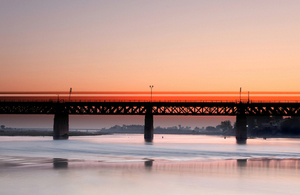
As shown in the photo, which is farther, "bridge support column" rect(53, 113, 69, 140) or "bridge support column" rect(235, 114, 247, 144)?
"bridge support column" rect(53, 113, 69, 140)

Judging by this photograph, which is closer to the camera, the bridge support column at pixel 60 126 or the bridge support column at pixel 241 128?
the bridge support column at pixel 241 128

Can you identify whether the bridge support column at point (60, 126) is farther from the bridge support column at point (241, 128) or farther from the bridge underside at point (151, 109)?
the bridge support column at point (241, 128)

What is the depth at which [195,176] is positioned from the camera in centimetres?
2789

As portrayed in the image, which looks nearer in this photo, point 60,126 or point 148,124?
point 60,126

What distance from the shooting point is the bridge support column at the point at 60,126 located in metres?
131

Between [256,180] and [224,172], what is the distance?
445 centimetres

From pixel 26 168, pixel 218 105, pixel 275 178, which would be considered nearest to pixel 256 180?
pixel 275 178

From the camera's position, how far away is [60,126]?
134 meters

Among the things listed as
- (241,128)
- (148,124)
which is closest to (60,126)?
(148,124)

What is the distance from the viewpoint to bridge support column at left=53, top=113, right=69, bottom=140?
131 meters

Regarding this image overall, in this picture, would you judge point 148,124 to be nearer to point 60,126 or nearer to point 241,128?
point 60,126

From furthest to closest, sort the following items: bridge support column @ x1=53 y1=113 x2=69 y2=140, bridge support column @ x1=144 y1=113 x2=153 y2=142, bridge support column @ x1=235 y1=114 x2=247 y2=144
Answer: bridge support column @ x1=144 y1=113 x2=153 y2=142, bridge support column @ x1=53 y1=113 x2=69 y2=140, bridge support column @ x1=235 y1=114 x2=247 y2=144

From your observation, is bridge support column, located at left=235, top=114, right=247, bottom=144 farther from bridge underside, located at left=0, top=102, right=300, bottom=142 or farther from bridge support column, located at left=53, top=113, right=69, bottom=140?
bridge support column, located at left=53, top=113, right=69, bottom=140

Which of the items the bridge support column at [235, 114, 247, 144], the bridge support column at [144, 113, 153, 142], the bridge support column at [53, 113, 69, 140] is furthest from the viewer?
the bridge support column at [144, 113, 153, 142]
